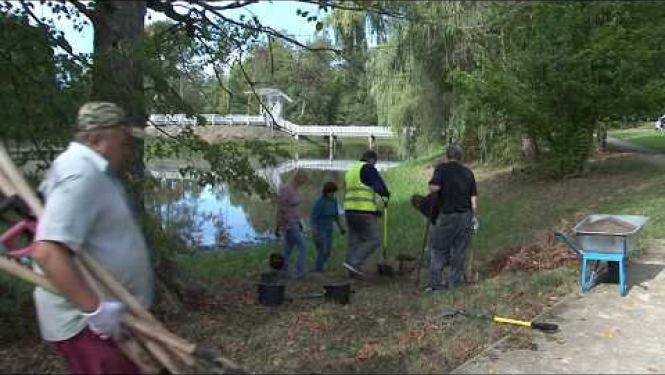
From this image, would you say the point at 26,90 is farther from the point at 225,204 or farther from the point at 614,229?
the point at 225,204

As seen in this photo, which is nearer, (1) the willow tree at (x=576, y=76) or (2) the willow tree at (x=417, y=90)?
(1) the willow tree at (x=576, y=76)

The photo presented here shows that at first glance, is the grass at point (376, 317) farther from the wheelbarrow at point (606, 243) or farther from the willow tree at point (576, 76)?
the willow tree at point (576, 76)

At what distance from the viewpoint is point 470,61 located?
23.9 metres

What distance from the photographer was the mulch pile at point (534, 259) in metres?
9.66

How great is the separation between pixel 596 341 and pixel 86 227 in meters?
4.81

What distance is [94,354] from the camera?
3.09 meters

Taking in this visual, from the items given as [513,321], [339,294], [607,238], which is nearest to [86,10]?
[339,294]

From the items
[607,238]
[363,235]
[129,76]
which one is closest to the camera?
[129,76]

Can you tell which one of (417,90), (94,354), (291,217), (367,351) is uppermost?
(417,90)

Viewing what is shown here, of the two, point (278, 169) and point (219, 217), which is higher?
point (278, 169)

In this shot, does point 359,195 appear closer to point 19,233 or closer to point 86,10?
point 86,10

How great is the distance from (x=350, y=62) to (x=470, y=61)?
15168 mm

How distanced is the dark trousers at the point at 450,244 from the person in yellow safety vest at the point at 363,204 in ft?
4.60

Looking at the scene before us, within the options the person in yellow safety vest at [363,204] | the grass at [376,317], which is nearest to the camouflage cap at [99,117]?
the grass at [376,317]
